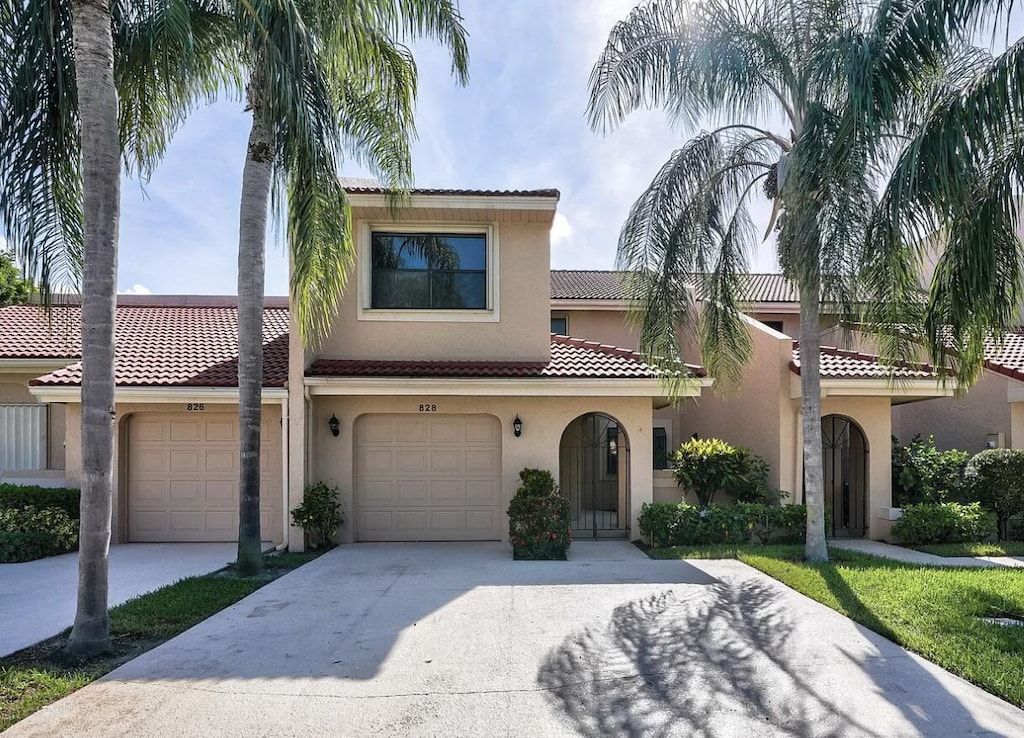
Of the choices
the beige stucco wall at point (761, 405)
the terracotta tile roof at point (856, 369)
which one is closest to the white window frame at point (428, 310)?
the beige stucco wall at point (761, 405)

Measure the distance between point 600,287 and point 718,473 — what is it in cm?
1075

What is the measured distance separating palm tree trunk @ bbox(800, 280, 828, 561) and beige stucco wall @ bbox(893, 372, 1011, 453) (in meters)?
8.40

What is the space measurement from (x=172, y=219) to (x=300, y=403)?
6479mm

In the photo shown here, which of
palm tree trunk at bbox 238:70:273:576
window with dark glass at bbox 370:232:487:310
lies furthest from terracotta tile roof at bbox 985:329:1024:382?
palm tree trunk at bbox 238:70:273:576

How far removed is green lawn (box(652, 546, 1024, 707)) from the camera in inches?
215

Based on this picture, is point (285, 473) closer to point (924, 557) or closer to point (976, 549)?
A: point (924, 557)

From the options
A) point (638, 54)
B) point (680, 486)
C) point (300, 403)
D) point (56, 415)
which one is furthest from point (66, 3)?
point (680, 486)

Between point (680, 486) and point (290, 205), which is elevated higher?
point (290, 205)

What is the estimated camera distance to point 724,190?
10.5m

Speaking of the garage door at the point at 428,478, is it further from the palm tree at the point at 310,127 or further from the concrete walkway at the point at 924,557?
the concrete walkway at the point at 924,557

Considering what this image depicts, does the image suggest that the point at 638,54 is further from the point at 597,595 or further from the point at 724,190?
the point at 597,595

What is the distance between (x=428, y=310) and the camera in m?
12.6

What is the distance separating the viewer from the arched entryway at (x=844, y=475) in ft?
43.7

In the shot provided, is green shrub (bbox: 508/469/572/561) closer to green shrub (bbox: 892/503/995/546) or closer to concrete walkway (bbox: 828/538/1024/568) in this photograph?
concrete walkway (bbox: 828/538/1024/568)
